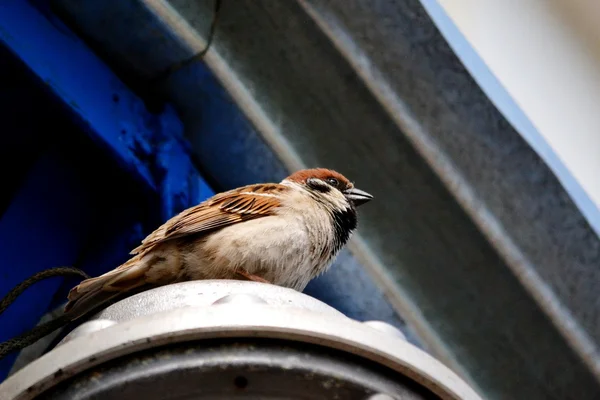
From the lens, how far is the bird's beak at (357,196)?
1717mm

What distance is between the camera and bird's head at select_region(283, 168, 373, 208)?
5.59ft

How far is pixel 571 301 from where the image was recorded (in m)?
1.74

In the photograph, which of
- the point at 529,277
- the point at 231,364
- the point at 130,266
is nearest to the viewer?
the point at 231,364

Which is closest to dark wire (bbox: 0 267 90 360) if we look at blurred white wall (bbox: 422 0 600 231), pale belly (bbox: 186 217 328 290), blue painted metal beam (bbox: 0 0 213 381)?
pale belly (bbox: 186 217 328 290)

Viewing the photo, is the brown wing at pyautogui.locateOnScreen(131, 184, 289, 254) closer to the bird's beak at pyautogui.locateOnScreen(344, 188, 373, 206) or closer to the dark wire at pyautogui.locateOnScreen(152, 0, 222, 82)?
the bird's beak at pyautogui.locateOnScreen(344, 188, 373, 206)

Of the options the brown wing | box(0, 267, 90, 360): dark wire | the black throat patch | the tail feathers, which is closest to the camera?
box(0, 267, 90, 360): dark wire

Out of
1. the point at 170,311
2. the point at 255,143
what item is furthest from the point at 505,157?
the point at 170,311

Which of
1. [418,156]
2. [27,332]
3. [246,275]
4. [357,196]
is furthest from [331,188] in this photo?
[27,332]

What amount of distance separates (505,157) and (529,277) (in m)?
A: 0.28

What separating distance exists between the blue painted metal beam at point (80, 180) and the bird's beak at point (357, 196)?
351 millimetres

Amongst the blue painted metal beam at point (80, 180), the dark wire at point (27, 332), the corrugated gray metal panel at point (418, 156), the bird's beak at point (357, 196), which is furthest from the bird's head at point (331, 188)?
the dark wire at point (27, 332)

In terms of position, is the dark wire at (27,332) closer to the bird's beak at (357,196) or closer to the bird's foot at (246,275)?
the bird's foot at (246,275)

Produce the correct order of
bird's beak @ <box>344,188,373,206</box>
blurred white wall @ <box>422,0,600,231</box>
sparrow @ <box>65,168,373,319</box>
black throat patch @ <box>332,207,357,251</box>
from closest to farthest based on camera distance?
sparrow @ <box>65,168,373,319</box> < black throat patch @ <box>332,207,357,251</box> < bird's beak @ <box>344,188,373,206</box> < blurred white wall @ <box>422,0,600,231</box>

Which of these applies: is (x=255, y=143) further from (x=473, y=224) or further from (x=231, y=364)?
(x=231, y=364)
